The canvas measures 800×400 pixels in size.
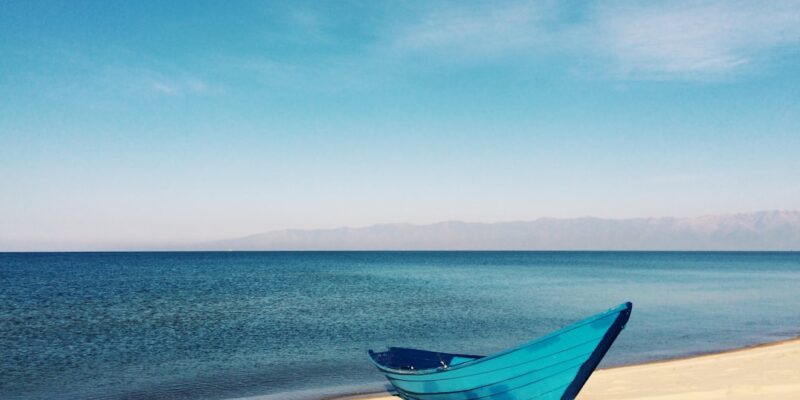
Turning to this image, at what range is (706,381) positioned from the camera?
46.1ft

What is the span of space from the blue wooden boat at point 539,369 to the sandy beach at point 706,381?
385 cm

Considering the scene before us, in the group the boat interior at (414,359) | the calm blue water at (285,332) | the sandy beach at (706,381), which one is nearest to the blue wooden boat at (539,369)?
the boat interior at (414,359)

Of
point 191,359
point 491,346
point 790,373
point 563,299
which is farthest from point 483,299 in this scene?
point 790,373

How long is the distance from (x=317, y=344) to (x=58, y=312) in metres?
23.1

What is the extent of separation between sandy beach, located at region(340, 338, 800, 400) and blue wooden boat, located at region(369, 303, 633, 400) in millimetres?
3851

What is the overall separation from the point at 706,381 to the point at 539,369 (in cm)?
746

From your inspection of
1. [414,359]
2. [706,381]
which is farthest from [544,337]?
[706,381]

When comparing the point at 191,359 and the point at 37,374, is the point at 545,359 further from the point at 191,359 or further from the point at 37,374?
the point at 37,374

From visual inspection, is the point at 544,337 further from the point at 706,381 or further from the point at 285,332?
the point at 285,332

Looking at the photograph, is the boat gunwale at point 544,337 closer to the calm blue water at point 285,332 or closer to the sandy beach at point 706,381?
the sandy beach at point 706,381

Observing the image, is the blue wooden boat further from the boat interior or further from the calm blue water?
the calm blue water

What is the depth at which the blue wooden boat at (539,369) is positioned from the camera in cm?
880

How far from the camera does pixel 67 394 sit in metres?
16.7

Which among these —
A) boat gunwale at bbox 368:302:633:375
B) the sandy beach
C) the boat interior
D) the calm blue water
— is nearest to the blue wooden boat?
boat gunwale at bbox 368:302:633:375
